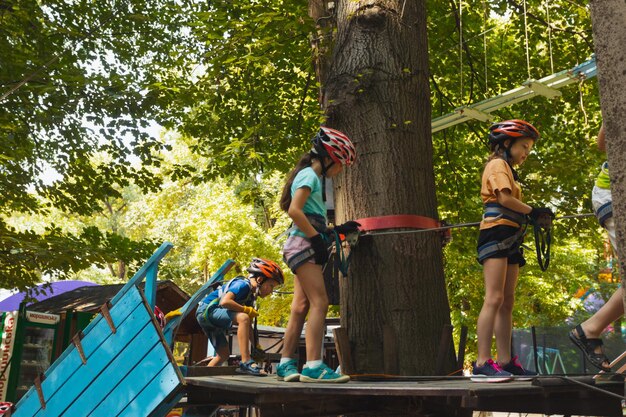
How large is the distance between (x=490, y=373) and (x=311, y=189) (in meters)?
1.73

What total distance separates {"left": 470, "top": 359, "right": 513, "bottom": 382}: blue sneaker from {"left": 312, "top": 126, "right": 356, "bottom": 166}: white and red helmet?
1705mm

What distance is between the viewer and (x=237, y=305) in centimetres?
781

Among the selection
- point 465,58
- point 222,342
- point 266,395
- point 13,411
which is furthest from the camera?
point 465,58

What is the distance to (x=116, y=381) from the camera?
500cm

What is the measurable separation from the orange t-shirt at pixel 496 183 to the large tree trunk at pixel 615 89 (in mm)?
1981

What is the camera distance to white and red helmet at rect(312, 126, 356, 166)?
5.05 meters

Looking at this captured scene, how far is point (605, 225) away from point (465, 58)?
8616 mm

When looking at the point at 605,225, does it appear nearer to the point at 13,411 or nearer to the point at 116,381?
the point at 116,381

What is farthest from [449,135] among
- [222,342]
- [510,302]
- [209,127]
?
[510,302]

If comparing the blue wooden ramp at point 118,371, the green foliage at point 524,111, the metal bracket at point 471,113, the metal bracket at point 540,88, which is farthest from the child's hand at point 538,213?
the green foliage at point 524,111

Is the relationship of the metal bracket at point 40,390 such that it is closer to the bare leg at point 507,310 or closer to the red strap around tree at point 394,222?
the red strap around tree at point 394,222

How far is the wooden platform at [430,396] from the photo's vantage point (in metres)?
3.53

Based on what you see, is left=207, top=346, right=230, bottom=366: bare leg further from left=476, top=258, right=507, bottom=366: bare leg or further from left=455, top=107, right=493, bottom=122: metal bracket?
left=476, top=258, right=507, bottom=366: bare leg

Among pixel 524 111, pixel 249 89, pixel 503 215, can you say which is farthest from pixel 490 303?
pixel 524 111
